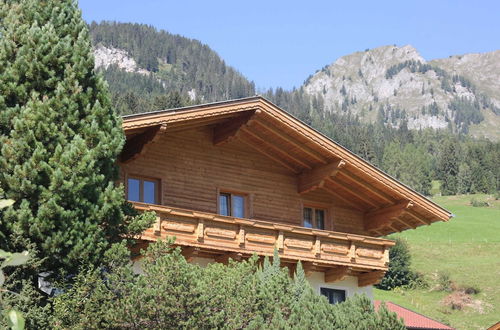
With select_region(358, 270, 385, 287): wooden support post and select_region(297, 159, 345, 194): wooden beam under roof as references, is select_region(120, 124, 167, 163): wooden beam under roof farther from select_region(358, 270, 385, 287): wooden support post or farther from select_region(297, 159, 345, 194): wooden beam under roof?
select_region(358, 270, 385, 287): wooden support post

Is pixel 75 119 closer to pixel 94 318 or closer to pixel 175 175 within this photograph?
pixel 94 318

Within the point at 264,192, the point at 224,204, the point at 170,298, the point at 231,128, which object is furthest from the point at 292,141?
the point at 170,298

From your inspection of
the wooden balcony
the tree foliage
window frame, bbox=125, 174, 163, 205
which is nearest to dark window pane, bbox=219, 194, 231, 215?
window frame, bbox=125, 174, 163, 205

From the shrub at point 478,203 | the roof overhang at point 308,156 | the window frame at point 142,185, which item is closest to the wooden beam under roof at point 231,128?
the roof overhang at point 308,156

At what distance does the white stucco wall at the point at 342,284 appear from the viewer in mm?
21703

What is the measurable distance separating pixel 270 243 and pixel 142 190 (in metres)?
3.31

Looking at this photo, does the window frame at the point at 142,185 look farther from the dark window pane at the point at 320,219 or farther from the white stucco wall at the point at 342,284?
the dark window pane at the point at 320,219

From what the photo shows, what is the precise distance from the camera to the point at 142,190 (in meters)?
20.6

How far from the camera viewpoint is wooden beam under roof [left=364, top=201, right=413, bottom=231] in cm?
2309

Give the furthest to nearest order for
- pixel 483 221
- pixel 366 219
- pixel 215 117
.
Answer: pixel 483 221 → pixel 366 219 → pixel 215 117

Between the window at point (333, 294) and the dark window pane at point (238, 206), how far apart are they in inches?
111

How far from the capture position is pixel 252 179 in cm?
2244

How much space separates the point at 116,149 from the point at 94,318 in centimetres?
316

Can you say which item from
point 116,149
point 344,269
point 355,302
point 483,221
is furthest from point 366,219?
point 483,221
